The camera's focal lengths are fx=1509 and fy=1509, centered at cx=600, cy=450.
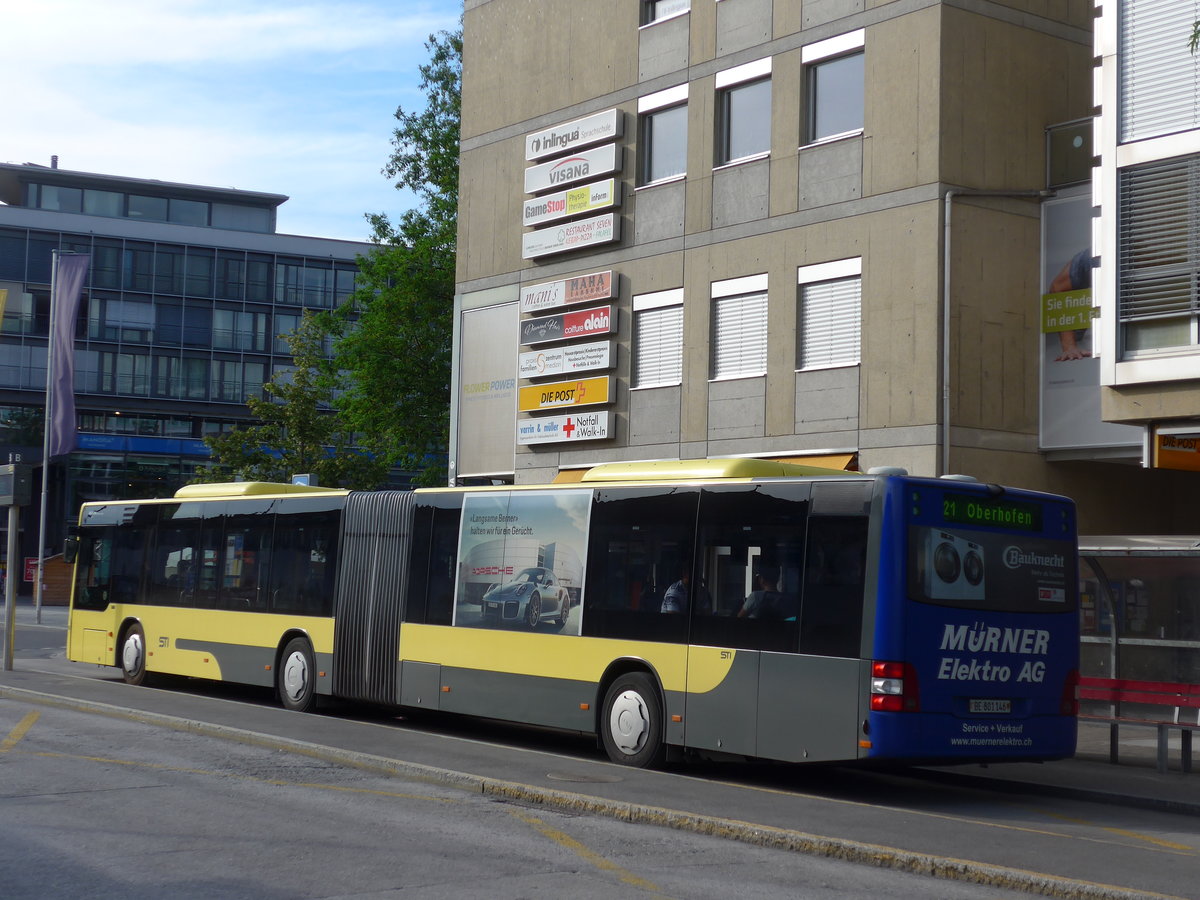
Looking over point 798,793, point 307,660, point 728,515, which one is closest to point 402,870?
point 798,793

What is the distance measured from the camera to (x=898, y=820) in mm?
11039

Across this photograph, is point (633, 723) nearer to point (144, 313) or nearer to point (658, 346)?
point (658, 346)

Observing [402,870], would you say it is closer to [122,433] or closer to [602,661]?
[602,661]

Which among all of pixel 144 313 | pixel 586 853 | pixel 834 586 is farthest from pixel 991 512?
pixel 144 313

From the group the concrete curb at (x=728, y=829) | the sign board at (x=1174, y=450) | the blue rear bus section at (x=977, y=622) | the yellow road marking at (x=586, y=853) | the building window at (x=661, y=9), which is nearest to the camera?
the yellow road marking at (x=586, y=853)

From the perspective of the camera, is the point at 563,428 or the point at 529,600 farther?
the point at 563,428

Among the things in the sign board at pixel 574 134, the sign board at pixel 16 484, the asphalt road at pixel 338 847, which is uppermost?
the sign board at pixel 574 134

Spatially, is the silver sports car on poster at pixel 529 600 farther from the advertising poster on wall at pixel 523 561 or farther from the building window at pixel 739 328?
the building window at pixel 739 328

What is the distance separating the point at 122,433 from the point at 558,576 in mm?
60096

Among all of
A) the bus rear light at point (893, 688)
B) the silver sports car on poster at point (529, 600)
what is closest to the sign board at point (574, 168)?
the silver sports car on poster at point (529, 600)

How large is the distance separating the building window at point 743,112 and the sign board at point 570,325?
3.59 meters

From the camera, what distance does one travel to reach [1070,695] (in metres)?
13.3

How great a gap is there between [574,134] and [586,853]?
68.0 feet

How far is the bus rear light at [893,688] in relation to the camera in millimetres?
12023
